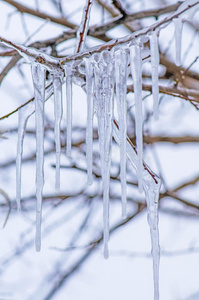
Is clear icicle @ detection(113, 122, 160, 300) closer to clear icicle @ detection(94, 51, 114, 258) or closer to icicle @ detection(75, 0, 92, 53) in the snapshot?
clear icicle @ detection(94, 51, 114, 258)

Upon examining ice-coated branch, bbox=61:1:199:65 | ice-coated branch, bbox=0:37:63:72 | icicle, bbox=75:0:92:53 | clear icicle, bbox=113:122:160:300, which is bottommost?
clear icicle, bbox=113:122:160:300

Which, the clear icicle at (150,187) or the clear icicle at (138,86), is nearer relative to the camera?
the clear icicle at (138,86)

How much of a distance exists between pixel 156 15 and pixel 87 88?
0.73 meters

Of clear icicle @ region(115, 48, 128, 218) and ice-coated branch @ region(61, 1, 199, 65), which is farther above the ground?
ice-coated branch @ region(61, 1, 199, 65)

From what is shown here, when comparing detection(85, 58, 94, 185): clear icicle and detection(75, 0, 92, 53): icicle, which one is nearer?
detection(85, 58, 94, 185): clear icicle

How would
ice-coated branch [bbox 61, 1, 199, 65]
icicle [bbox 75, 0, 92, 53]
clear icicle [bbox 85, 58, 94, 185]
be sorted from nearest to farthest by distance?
ice-coated branch [bbox 61, 1, 199, 65] → clear icicle [bbox 85, 58, 94, 185] → icicle [bbox 75, 0, 92, 53]

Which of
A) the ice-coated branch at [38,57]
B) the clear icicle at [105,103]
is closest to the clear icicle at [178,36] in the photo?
the clear icicle at [105,103]

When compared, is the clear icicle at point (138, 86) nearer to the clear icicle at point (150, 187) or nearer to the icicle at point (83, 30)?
the clear icicle at point (150, 187)

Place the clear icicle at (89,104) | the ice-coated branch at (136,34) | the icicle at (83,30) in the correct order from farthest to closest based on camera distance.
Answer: the icicle at (83,30) < the clear icicle at (89,104) < the ice-coated branch at (136,34)

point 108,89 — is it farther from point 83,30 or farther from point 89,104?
point 83,30

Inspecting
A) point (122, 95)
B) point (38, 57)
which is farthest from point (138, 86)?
point (38, 57)

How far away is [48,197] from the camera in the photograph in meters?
2.38

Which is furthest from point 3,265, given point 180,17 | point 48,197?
point 180,17

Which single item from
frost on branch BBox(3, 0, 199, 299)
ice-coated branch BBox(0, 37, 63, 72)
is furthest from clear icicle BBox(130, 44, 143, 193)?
ice-coated branch BBox(0, 37, 63, 72)
